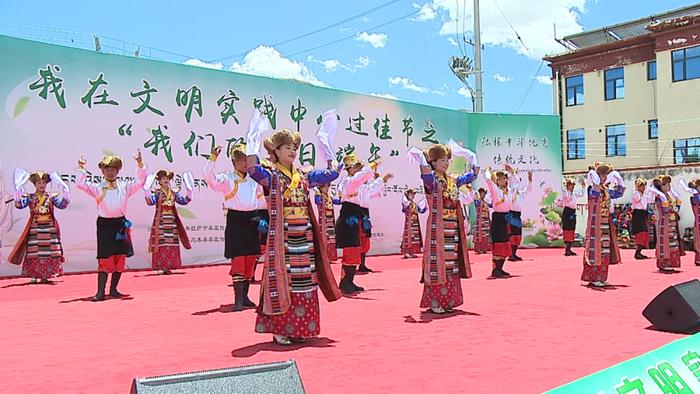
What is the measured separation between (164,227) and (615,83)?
18.2 m

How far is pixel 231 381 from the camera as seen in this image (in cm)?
192

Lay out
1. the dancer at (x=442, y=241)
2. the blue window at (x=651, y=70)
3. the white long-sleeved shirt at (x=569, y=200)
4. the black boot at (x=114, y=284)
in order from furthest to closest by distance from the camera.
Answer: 1. the blue window at (x=651, y=70)
2. the white long-sleeved shirt at (x=569, y=200)
3. the black boot at (x=114, y=284)
4. the dancer at (x=442, y=241)

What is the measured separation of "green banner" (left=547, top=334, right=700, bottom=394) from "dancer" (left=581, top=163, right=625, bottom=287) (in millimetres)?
4117

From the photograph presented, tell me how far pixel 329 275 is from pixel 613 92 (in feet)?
68.7

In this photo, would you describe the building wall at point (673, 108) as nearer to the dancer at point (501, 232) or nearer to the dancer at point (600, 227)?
the dancer at point (501, 232)

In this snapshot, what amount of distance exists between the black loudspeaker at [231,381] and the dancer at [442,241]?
3321 millimetres

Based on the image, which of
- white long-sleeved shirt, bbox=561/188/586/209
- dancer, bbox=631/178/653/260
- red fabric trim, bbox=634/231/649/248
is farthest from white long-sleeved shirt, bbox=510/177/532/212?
white long-sleeved shirt, bbox=561/188/586/209

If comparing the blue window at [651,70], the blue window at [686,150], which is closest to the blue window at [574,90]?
the blue window at [651,70]

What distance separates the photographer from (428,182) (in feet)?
17.1

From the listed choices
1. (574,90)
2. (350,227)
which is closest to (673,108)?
(574,90)

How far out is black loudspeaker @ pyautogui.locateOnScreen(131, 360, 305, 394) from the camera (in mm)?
1821

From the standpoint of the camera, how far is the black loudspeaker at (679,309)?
414cm

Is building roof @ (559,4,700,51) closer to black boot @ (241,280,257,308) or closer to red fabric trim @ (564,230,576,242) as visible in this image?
red fabric trim @ (564,230,576,242)

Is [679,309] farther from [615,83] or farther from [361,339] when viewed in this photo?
[615,83]
